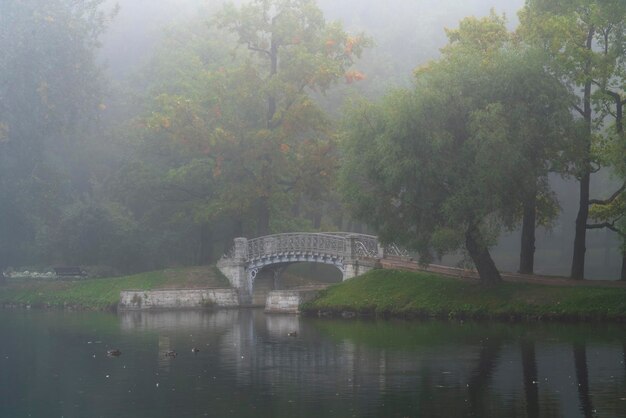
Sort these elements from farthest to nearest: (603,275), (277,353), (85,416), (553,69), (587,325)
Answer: (603,275), (553,69), (587,325), (277,353), (85,416)

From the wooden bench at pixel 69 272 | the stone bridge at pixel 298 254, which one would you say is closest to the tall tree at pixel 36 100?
the wooden bench at pixel 69 272

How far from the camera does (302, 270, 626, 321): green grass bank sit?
1768 inches

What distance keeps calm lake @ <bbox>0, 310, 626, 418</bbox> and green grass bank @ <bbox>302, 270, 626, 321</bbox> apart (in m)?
2.08

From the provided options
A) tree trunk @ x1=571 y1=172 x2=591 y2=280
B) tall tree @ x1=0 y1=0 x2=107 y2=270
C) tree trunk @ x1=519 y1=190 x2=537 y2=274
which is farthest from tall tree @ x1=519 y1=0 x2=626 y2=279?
tall tree @ x1=0 y1=0 x2=107 y2=270

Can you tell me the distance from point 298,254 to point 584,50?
23326 mm

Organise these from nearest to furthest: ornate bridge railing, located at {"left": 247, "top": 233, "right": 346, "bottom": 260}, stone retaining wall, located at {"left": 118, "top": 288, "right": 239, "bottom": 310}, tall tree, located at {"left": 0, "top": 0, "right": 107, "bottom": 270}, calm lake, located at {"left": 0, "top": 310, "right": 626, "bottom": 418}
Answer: calm lake, located at {"left": 0, "top": 310, "right": 626, "bottom": 418} < ornate bridge railing, located at {"left": 247, "top": 233, "right": 346, "bottom": 260} < stone retaining wall, located at {"left": 118, "top": 288, "right": 239, "bottom": 310} < tall tree, located at {"left": 0, "top": 0, "right": 107, "bottom": 270}

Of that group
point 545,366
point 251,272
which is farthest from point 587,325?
point 251,272

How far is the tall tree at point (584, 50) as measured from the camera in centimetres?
4716

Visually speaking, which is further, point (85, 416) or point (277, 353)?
point (277, 353)

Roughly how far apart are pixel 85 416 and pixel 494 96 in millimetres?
29443

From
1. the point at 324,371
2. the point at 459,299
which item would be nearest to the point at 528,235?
the point at 459,299

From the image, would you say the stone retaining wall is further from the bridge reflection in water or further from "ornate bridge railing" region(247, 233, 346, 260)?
the bridge reflection in water

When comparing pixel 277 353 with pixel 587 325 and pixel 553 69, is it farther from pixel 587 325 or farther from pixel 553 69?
pixel 553 69

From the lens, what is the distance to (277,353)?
37.9m
